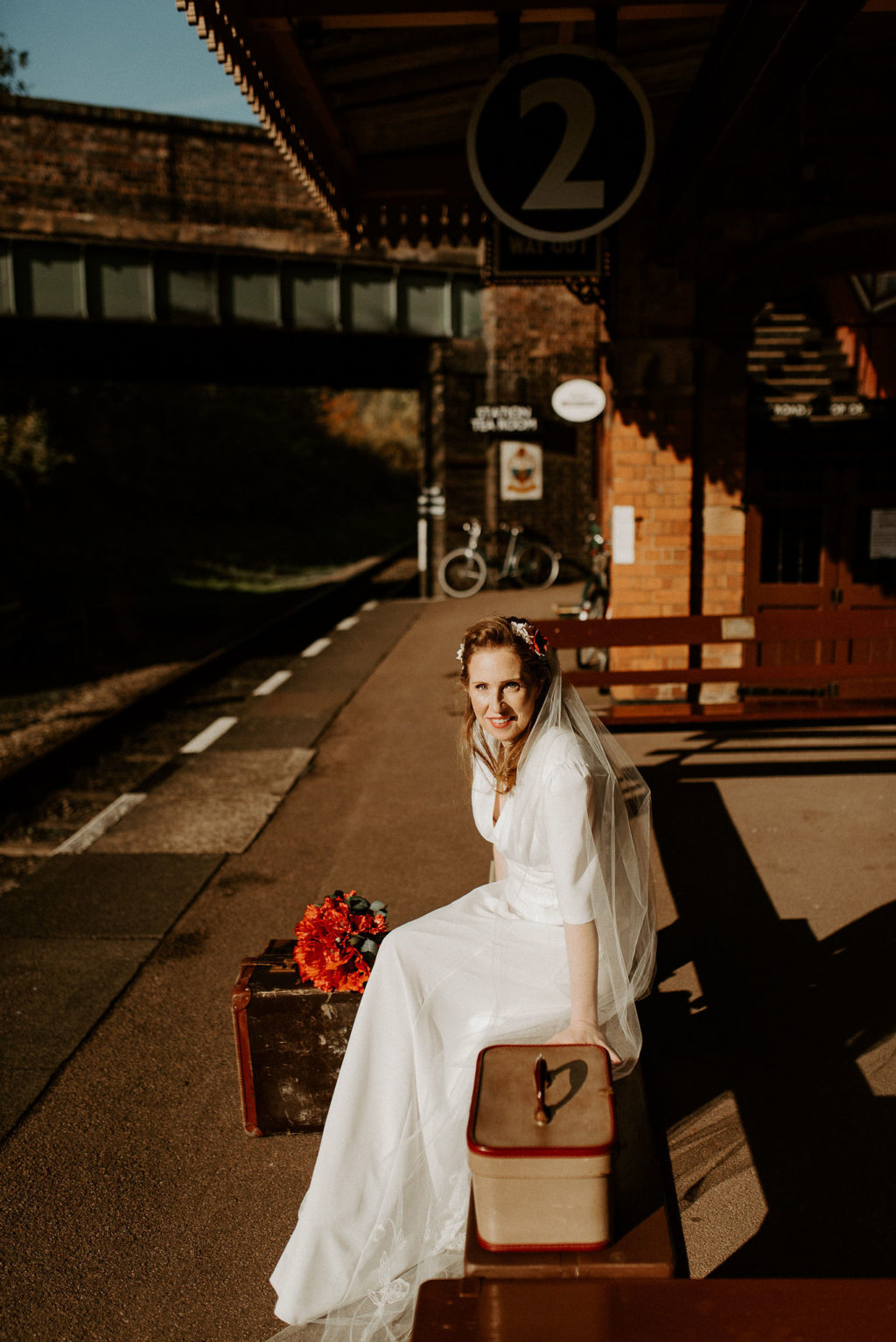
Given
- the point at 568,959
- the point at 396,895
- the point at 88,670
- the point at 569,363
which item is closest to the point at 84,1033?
the point at 396,895

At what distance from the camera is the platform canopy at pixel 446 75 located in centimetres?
462

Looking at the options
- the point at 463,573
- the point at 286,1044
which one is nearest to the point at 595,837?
the point at 286,1044

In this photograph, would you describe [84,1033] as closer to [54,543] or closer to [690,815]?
[690,815]

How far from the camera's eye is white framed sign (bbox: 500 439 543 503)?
749 inches

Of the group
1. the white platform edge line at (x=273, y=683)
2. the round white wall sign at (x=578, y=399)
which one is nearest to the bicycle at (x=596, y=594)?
the round white wall sign at (x=578, y=399)

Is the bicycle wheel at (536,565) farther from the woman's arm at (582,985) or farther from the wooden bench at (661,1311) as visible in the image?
the wooden bench at (661,1311)

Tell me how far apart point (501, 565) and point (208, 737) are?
10927mm

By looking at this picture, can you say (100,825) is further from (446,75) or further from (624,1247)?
(446,75)

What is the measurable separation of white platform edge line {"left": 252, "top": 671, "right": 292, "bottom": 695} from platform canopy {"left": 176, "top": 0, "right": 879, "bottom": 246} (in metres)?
4.82

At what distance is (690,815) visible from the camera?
6281mm

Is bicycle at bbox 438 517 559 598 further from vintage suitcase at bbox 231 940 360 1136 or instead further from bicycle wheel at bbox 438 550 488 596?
vintage suitcase at bbox 231 940 360 1136

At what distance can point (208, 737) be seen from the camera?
8.99 m

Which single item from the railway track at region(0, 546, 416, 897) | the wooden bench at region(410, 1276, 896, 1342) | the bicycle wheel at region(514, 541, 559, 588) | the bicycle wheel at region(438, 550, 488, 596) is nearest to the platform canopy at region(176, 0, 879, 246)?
the wooden bench at region(410, 1276, 896, 1342)

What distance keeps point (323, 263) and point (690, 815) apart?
15.4 m
